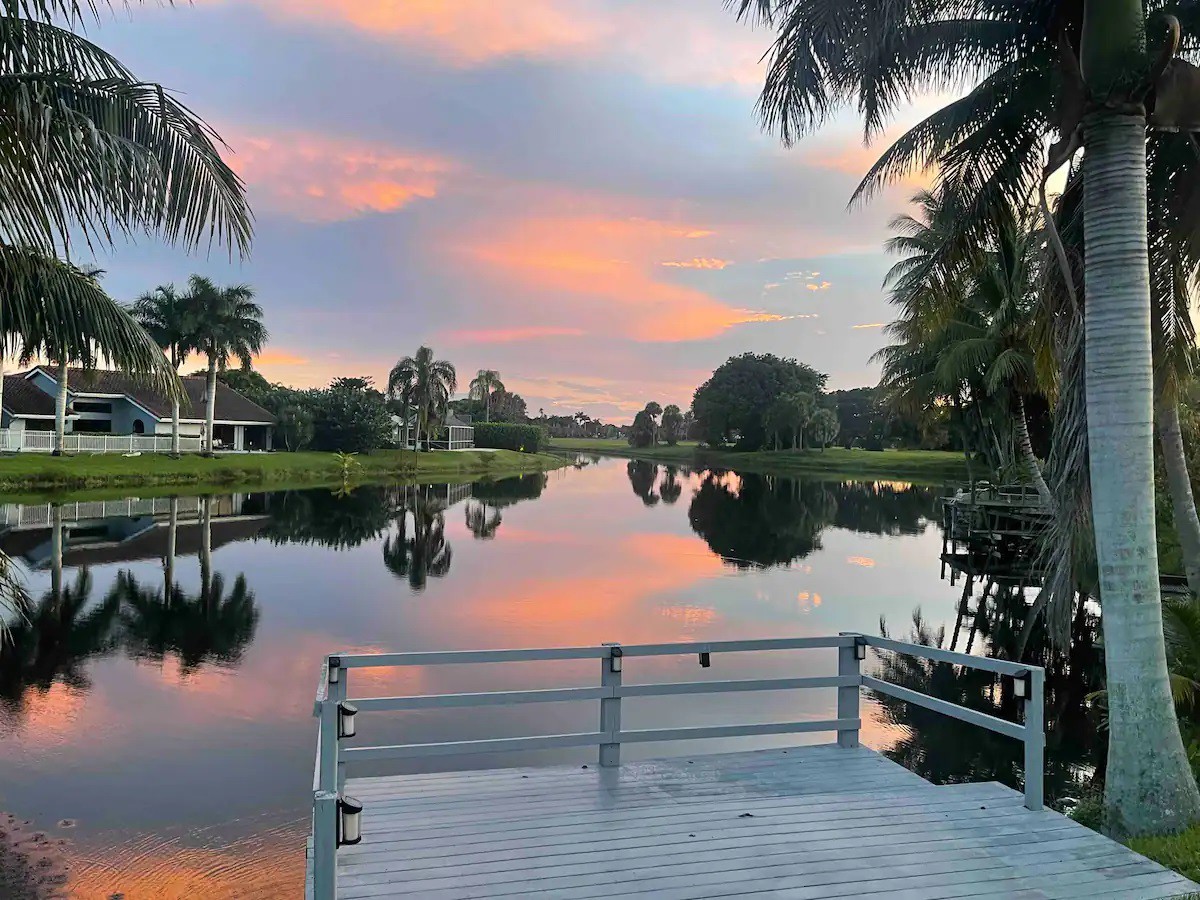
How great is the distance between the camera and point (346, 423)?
6975cm

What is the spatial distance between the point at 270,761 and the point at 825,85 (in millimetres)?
10433

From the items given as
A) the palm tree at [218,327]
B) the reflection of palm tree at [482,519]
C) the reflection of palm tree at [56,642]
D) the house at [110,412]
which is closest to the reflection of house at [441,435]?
the house at [110,412]

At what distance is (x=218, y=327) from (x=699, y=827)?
56997mm

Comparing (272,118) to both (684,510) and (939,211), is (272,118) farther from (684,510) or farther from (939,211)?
(684,510)

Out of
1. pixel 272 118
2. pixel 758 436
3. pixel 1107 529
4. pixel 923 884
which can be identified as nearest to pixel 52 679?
pixel 272 118

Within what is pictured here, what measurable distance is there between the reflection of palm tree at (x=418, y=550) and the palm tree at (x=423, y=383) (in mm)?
38913

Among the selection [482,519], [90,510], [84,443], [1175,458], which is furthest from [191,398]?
[1175,458]

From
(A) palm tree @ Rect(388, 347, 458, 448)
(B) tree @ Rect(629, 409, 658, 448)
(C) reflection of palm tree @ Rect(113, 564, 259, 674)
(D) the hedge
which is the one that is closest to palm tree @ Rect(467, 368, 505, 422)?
(D) the hedge

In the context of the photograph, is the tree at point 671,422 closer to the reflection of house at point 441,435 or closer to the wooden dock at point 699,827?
the reflection of house at point 441,435

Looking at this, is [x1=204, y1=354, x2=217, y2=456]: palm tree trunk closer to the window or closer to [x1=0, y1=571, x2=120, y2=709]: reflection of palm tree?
the window

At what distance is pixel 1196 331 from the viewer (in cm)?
1093

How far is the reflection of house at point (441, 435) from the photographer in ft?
260

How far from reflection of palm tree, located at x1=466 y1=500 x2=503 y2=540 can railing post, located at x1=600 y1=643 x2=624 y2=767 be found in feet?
90.1

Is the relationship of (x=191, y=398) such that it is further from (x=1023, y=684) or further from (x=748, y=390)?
(x=748, y=390)
